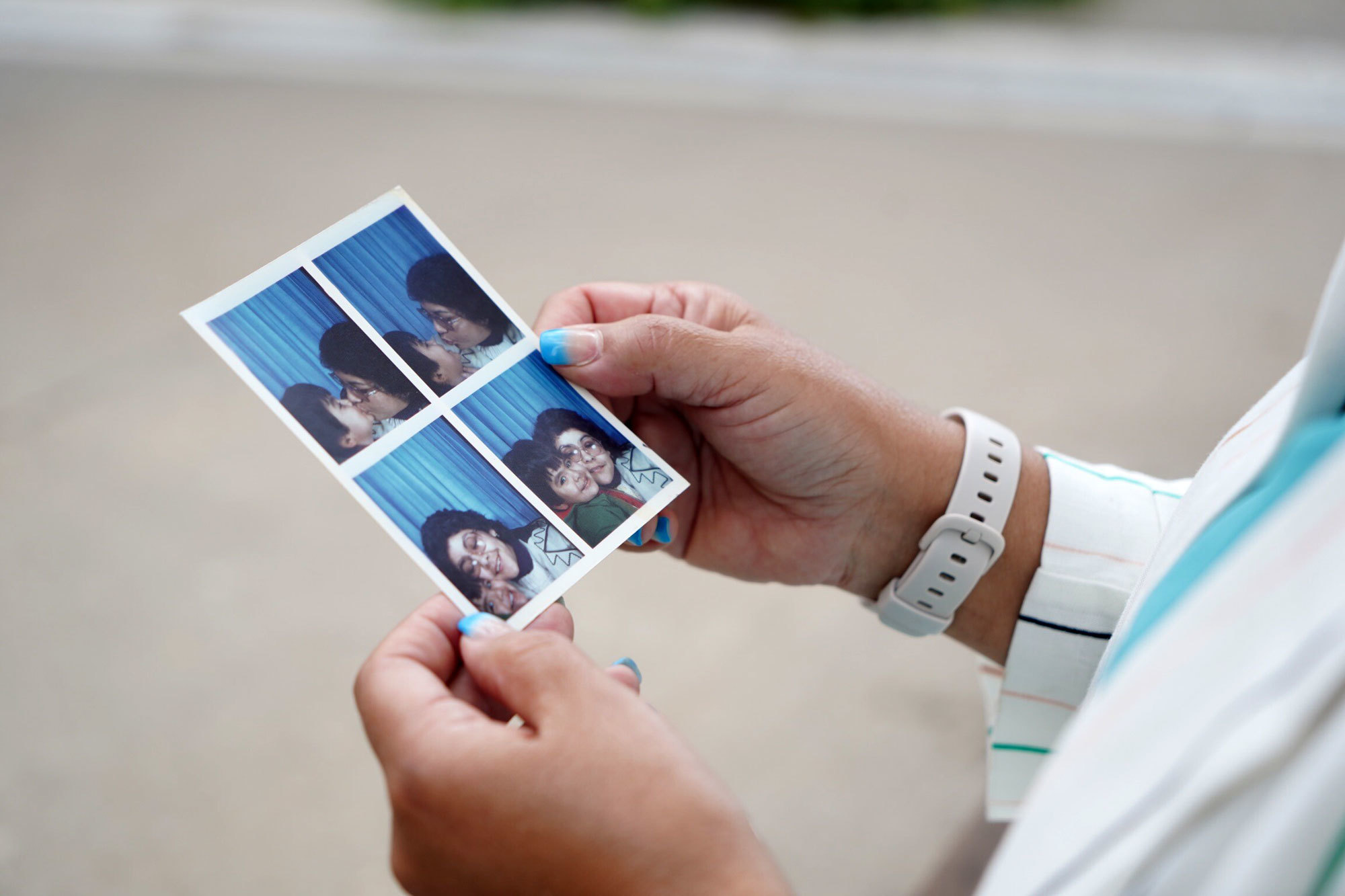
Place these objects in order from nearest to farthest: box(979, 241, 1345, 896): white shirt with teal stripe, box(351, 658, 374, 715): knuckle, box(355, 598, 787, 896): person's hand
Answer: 1. box(979, 241, 1345, 896): white shirt with teal stripe
2. box(355, 598, 787, 896): person's hand
3. box(351, 658, 374, 715): knuckle

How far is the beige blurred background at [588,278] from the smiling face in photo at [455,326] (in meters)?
0.73

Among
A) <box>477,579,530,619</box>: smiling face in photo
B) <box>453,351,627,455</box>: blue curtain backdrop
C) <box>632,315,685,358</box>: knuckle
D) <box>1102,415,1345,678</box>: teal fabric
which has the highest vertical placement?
<box>453,351,627,455</box>: blue curtain backdrop

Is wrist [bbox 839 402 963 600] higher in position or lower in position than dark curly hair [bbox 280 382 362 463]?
lower

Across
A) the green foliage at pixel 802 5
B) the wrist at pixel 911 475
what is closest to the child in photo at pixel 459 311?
the wrist at pixel 911 475

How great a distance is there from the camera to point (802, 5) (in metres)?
2.49

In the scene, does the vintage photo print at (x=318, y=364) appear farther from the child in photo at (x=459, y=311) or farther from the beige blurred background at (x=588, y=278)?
the beige blurred background at (x=588, y=278)

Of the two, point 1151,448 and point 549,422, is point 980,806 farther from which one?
point 549,422

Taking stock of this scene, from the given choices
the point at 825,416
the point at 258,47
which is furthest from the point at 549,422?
the point at 258,47

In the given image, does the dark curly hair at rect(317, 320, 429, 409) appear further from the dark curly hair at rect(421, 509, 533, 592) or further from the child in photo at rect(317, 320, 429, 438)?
the dark curly hair at rect(421, 509, 533, 592)

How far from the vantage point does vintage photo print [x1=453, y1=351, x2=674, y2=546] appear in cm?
79

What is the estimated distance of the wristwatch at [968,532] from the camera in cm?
89

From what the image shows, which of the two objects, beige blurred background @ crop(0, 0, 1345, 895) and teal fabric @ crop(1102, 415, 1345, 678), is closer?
teal fabric @ crop(1102, 415, 1345, 678)

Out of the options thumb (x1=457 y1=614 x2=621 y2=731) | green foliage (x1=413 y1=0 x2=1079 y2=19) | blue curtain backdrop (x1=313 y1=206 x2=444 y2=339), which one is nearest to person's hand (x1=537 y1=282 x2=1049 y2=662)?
blue curtain backdrop (x1=313 y1=206 x2=444 y2=339)

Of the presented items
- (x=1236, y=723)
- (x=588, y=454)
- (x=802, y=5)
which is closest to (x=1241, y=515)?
(x=1236, y=723)
